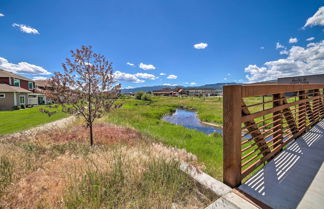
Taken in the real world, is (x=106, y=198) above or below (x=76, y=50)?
below

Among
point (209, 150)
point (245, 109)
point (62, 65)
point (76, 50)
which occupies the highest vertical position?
point (76, 50)

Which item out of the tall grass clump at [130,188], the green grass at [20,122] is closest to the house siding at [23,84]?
the green grass at [20,122]

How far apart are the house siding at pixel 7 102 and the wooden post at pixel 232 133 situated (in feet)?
89.3

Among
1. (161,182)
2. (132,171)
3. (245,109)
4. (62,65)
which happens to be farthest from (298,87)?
(62,65)

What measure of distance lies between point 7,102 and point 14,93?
4.78 feet

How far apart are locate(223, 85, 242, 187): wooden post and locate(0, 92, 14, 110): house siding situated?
27232 millimetres

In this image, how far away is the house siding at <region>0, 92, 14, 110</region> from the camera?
1831 centimetres

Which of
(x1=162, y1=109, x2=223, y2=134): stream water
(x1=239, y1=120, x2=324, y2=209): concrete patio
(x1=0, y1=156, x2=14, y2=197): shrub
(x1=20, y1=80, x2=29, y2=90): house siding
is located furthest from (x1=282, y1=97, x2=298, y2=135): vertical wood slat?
(x1=20, y1=80, x2=29, y2=90): house siding

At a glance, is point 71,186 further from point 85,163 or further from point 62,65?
point 62,65

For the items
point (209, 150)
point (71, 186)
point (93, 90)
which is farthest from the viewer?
point (209, 150)

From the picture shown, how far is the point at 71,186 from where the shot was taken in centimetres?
223

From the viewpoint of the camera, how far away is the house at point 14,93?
18.5 m

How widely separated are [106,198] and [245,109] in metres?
2.67

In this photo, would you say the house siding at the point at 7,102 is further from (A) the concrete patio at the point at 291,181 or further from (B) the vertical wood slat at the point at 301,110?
(B) the vertical wood slat at the point at 301,110
